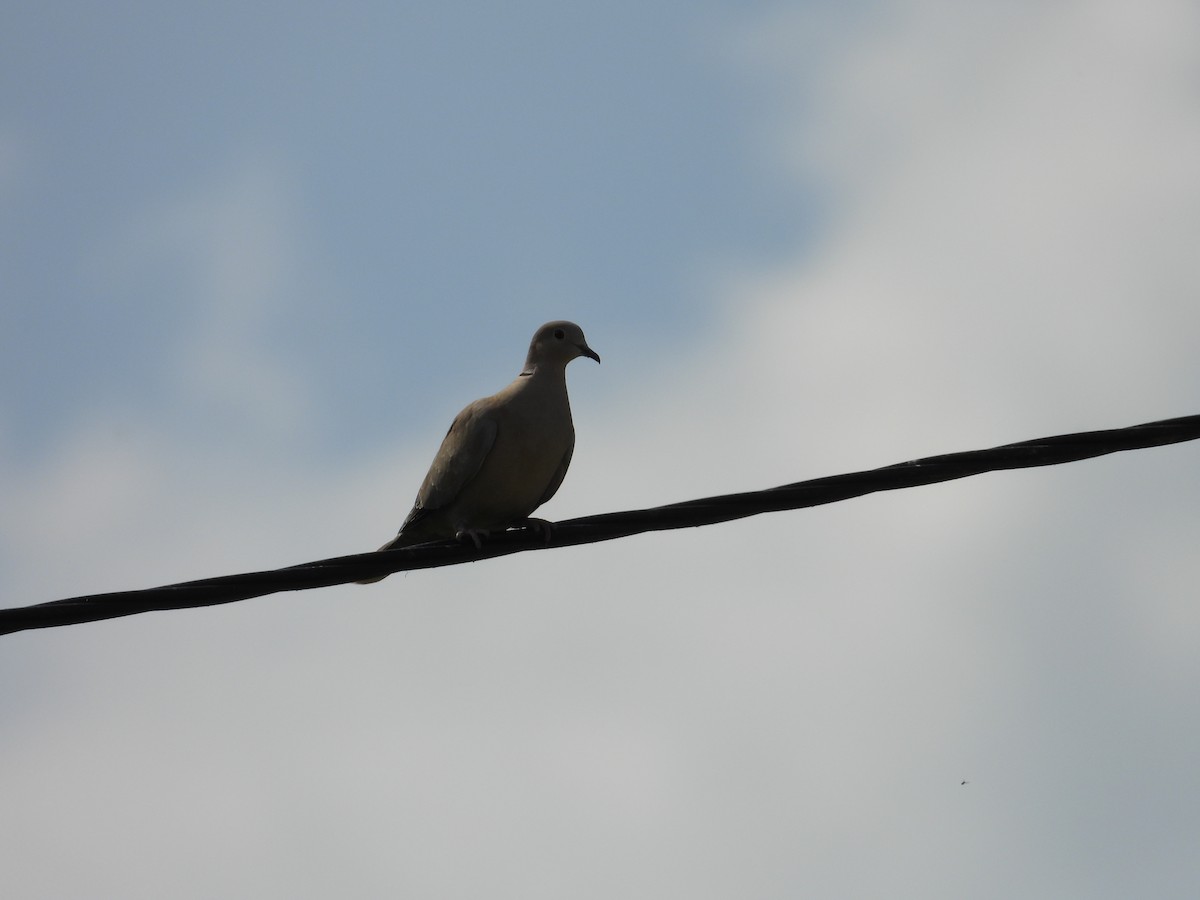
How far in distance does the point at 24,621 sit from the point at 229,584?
63cm

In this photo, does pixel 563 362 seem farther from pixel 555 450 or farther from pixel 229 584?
pixel 229 584

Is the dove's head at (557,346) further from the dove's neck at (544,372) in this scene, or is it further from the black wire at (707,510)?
the black wire at (707,510)

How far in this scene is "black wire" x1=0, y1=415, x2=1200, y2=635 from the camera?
4.52 meters

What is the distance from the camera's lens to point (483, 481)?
22.2 ft

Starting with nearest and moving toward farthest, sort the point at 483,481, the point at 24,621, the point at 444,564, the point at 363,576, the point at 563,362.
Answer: the point at 24,621
the point at 363,576
the point at 444,564
the point at 483,481
the point at 563,362

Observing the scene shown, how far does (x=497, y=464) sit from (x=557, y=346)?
892 millimetres

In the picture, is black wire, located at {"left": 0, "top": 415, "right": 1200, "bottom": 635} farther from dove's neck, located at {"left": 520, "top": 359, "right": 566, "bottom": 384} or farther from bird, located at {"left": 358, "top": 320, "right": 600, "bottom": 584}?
dove's neck, located at {"left": 520, "top": 359, "right": 566, "bottom": 384}

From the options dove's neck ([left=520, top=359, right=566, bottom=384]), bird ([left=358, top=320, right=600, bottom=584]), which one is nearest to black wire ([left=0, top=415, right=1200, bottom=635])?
bird ([left=358, top=320, right=600, bottom=584])

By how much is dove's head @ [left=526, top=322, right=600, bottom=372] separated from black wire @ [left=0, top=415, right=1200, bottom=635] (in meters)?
2.45

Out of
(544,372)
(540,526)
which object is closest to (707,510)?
(540,526)

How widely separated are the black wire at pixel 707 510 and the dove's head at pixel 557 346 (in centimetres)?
245

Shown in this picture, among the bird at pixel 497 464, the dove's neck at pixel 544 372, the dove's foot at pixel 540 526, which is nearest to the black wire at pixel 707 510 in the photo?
the dove's foot at pixel 540 526

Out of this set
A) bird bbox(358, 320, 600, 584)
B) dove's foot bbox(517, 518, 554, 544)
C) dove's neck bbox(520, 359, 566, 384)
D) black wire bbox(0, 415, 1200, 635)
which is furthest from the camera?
dove's neck bbox(520, 359, 566, 384)

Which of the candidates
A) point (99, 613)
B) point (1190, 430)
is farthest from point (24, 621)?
point (1190, 430)
